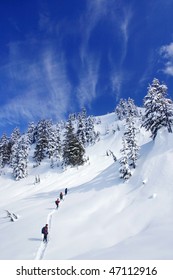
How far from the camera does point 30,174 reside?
227 ft

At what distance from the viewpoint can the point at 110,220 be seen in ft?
85.1

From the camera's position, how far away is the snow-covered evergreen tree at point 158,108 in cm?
3872

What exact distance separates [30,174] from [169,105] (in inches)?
1694

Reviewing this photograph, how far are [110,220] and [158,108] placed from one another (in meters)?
19.8

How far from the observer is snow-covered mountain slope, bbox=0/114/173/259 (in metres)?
17.9

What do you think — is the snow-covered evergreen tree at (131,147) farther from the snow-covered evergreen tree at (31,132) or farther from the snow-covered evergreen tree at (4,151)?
the snow-covered evergreen tree at (31,132)

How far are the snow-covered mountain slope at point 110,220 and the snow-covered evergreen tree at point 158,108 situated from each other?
2.09 m

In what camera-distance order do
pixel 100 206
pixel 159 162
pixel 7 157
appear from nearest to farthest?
pixel 100 206 < pixel 159 162 < pixel 7 157

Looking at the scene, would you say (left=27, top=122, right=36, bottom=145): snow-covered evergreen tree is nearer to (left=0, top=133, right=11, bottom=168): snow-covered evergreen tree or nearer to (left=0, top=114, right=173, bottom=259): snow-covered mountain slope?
(left=0, top=133, right=11, bottom=168): snow-covered evergreen tree

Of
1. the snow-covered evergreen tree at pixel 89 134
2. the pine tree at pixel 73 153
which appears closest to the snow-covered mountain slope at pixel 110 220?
the pine tree at pixel 73 153

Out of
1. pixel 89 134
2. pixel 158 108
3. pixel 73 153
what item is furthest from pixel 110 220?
pixel 89 134

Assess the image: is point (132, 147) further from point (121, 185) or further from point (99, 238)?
point (99, 238)

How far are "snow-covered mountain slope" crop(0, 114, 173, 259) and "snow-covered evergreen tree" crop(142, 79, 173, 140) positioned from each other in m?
2.09
